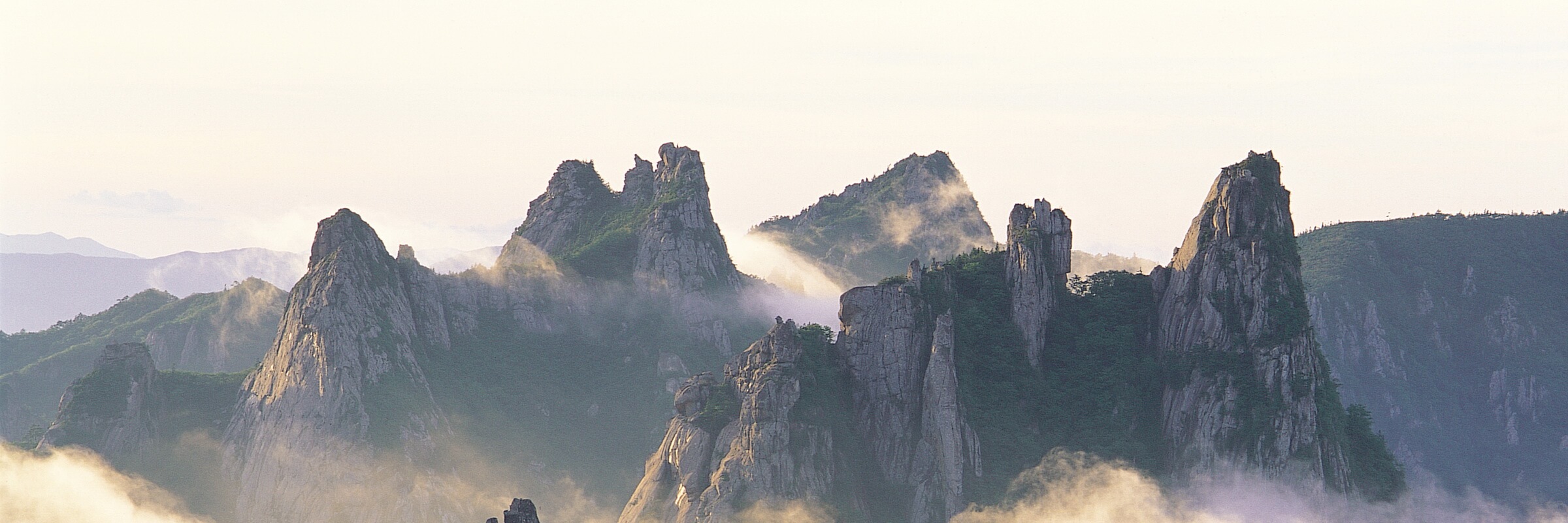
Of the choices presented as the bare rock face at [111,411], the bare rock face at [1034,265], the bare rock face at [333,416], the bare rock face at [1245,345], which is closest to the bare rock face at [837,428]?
the bare rock face at [1034,265]

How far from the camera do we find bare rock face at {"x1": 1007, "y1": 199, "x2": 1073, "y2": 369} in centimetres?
17362

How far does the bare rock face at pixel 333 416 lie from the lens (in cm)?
18825

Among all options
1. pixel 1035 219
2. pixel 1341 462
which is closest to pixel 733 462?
pixel 1035 219

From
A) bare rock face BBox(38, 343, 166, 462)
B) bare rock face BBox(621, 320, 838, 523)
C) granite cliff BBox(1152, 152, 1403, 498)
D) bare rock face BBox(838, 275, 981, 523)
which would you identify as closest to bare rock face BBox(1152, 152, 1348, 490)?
granite cliff BBox(1152, 152, 1403, 498)

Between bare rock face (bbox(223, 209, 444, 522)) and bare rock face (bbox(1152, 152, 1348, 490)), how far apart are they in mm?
60847

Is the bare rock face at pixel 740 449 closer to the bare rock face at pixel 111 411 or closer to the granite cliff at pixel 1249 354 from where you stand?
the granite cliff at pixel 1249 354

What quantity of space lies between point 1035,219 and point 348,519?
2333 inches

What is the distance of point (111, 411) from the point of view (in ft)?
638

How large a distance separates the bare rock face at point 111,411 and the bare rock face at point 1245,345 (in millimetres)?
84281

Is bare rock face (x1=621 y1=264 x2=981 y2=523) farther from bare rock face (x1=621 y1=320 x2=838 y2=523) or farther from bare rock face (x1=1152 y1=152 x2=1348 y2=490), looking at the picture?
bare rock face (x1=1152 y1=152 x2=1348 y2=490)

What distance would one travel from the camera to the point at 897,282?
170500 mm

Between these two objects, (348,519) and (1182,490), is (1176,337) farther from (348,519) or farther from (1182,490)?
(348,519)

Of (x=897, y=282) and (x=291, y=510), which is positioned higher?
(x=897, y=282)

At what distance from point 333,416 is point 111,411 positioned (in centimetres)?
1932
